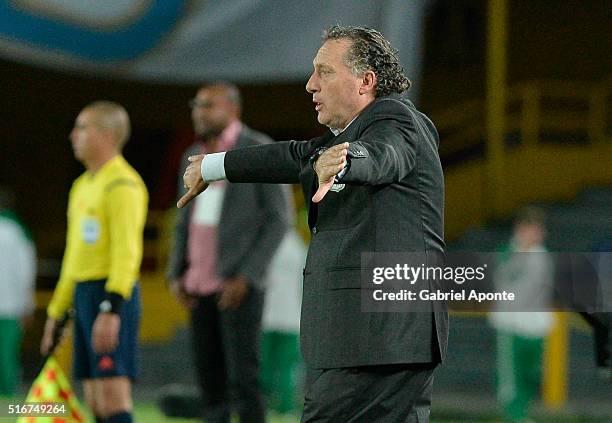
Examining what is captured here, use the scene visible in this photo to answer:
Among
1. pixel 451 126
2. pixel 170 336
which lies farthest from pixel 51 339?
pixel 451 126

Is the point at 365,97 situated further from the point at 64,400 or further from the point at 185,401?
the point at 185,401

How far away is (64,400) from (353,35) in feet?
8.49

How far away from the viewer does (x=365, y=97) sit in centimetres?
426

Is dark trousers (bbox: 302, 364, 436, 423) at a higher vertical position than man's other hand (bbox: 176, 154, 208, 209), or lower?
lower

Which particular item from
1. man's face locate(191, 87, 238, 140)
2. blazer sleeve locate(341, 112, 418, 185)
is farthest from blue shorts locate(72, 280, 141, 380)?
blazer sleeve locate(341, 112, 418, 185)

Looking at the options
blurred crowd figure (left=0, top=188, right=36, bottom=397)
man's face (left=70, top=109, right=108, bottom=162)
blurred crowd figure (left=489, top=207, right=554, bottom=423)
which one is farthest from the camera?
blurred crowd figure (left=0, top=188, right=36, bottom=397)

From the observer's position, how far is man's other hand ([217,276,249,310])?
6.85 metres

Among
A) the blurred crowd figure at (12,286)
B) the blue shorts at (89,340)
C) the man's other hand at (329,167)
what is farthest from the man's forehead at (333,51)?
the blurred crowd figure at (12,286)

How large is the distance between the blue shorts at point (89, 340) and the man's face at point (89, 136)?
66 centimetres

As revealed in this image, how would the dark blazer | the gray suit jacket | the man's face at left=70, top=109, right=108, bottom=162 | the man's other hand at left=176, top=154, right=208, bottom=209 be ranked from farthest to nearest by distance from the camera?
the gray suit jacket < the man's face at left=70, top=109, right=108, bottom=162 < the man's other hand at left=176, top=154, right=208, bottom=209 < the dark blazer

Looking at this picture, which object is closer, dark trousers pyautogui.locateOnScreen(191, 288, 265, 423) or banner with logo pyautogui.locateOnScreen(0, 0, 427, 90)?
dark trousers pyautogui.locateOnScreen(191, 288, 265, 423)

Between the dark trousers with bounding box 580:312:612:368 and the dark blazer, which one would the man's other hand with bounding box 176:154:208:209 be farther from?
the dark trousers with bounding box 580:312:612:368

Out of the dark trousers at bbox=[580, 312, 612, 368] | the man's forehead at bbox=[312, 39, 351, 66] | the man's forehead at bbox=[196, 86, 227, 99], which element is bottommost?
the dark trousers at bbox=[580, 312, 612, 368]

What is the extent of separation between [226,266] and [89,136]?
37.9 inches
